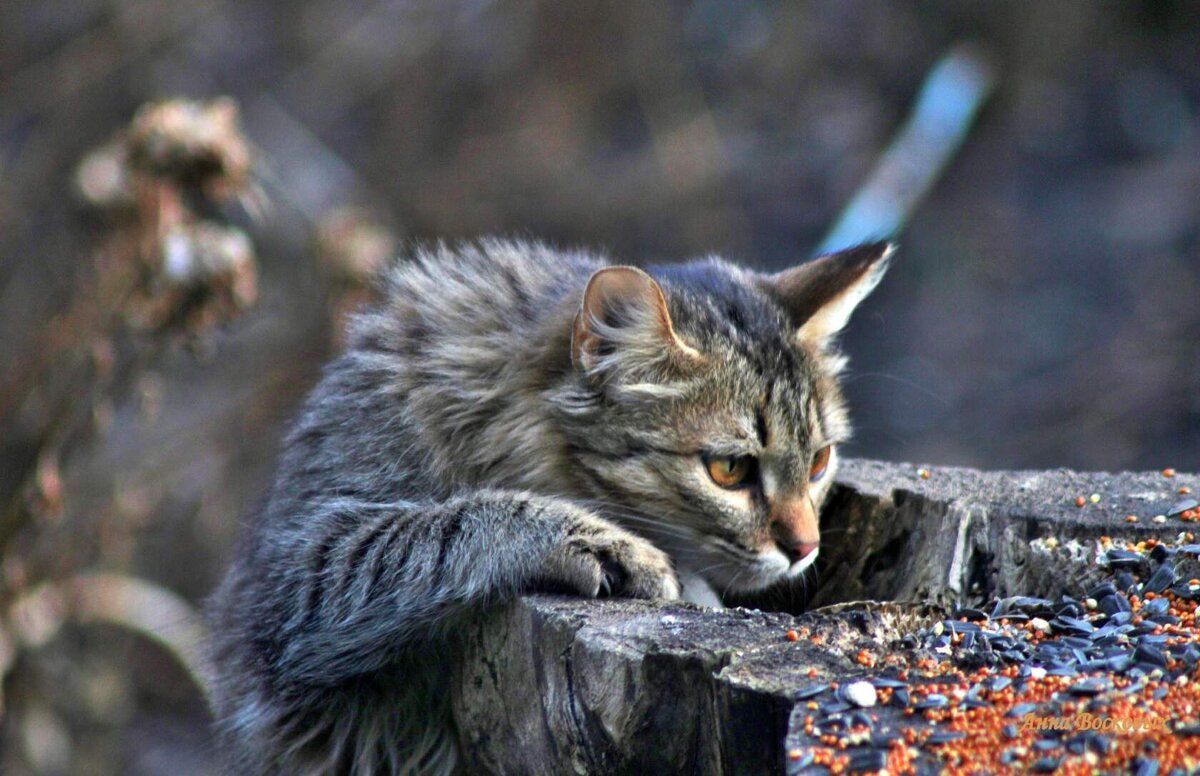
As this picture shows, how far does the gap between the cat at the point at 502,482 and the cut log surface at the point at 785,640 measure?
0.22m

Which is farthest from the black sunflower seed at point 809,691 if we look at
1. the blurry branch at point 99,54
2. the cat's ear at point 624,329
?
the blurry branch at point 99,54

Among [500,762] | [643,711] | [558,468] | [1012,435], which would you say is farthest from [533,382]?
[1012,435]

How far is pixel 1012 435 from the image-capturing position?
29.8 feet

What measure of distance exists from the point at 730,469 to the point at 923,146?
802 cm

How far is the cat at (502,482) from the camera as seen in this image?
357 cm

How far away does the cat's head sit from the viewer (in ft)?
12.6

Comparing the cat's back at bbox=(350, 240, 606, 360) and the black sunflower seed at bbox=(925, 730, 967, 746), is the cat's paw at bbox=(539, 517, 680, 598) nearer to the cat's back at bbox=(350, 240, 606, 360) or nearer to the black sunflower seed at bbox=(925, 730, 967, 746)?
the cat's back at bbox=(350, 240, 606, 360)

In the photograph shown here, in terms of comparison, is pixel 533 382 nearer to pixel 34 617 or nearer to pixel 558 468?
pixel 558 468

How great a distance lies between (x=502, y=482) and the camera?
395 centimetres

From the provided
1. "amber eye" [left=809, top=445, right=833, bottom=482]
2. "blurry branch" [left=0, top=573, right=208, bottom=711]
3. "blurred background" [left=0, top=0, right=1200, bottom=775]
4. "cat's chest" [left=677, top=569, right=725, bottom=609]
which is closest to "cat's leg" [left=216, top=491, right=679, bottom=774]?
"cat's chest" [left=677, top=569, right=725, bottom=609]

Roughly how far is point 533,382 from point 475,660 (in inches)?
35.7

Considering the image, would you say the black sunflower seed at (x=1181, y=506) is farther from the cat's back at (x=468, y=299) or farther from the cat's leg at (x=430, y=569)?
the cat's back at (x=468, y=299)

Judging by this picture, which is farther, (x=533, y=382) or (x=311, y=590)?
(x=533, y=382)

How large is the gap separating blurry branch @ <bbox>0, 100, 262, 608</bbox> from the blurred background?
16mm
